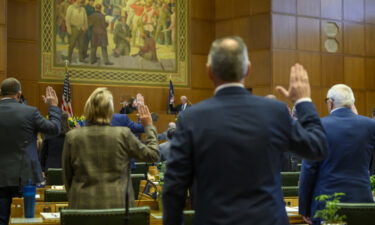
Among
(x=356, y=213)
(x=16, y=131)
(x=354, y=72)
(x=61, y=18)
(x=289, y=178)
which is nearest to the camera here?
(x=356, y=213)

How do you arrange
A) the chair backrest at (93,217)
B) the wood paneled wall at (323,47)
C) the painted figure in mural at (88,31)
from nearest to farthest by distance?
1. the chair backrest at (93,217)
2. the painted figure in mural at (88,31)
3. the wood paneled wall at (323,47)

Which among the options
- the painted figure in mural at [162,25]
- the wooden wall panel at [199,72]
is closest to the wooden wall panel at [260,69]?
the wooden wall panel at [199,72]

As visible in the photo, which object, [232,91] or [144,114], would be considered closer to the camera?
[232,91]

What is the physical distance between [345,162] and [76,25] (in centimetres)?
1349

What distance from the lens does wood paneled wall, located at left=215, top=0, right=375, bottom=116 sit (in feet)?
55.4

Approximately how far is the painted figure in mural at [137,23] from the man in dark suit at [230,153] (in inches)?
602

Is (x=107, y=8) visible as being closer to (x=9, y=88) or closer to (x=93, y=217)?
(x=9, y=88)

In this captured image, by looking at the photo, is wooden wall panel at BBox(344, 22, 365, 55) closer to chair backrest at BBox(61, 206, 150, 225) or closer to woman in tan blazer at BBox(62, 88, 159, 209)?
woman in tan blazer at BBox(62, 88, 159, 209)

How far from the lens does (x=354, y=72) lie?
18.4 m

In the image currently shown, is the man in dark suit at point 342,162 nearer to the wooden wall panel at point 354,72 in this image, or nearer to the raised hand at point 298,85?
the raised hand at point 298,85

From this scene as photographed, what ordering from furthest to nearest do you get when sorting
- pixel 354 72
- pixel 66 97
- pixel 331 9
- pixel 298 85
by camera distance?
pixel 354 72, pixel 331 9, pixel 66 97, pixel 298 85

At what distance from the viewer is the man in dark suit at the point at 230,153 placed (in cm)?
223

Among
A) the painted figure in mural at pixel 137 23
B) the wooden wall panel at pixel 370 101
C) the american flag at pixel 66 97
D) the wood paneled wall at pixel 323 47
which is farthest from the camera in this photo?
the wooden wall panel at pixel 370 101

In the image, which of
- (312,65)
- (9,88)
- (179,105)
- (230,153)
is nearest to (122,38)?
(179,105)
